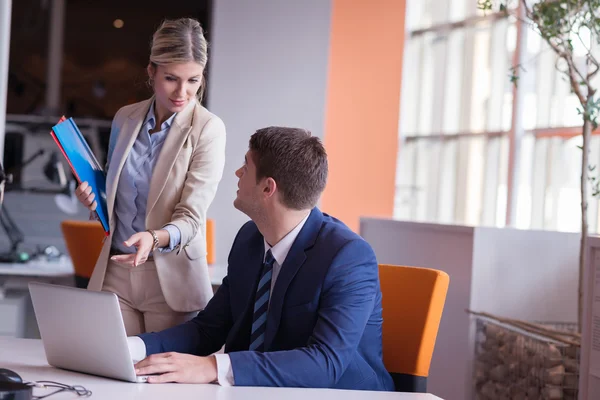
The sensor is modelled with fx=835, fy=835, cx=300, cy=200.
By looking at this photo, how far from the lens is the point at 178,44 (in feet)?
7.20

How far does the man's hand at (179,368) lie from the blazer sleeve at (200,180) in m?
0.53

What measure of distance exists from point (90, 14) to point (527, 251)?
134 inches

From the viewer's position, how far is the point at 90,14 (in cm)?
554

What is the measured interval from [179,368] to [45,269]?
109 inches

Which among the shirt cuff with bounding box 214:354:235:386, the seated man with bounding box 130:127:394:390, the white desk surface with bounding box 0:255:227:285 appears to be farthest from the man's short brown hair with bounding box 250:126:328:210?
the white desk surface with bounding box 0:255:227:285

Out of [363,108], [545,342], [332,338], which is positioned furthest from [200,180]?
[363,108]

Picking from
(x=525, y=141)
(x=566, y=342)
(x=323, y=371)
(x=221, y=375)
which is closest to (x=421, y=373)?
(x=323, y=371)

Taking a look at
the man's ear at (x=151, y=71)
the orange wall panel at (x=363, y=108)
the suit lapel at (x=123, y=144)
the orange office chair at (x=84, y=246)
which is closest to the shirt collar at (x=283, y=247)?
the suit lapel at (x=123, y=144)

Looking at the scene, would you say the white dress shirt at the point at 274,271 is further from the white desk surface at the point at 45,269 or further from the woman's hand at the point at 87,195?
the white desk surface at the point at 45,269

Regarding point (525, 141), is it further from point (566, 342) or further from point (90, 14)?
point (90, 14)

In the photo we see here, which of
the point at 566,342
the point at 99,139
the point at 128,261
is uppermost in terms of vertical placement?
the point at 99,139

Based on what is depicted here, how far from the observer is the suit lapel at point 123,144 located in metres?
2.21

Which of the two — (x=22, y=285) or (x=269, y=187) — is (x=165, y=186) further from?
(x=22, y=285)

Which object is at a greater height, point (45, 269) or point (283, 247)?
point (283, 247)
